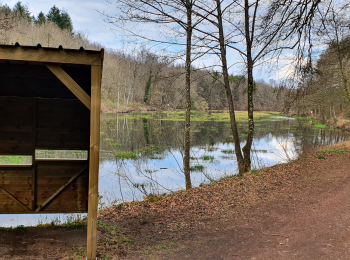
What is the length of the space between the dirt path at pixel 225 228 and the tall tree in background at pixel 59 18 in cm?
5394

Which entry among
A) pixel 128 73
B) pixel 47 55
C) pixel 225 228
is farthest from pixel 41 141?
pixel 128 73

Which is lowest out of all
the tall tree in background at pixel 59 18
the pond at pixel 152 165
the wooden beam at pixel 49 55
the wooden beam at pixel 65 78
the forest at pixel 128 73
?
the pond at pixel 152 165

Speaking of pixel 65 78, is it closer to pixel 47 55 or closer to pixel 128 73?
pixel 47 55

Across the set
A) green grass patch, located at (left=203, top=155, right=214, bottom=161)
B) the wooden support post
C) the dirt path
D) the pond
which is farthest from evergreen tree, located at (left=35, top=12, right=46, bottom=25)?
the wooden support post

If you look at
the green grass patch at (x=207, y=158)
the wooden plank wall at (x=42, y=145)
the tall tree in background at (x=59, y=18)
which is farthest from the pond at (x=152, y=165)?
the tall tree in background at (x=59, y=18)

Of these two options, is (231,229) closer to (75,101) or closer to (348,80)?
(75,101)

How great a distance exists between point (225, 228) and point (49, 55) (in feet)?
14.9

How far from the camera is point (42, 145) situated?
19.8 feet

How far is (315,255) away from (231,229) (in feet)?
5.76

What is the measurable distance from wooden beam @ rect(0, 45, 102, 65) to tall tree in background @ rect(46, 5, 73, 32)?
2158 inches

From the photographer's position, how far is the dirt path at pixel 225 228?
14.8 feet

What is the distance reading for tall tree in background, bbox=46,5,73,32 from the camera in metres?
53.7

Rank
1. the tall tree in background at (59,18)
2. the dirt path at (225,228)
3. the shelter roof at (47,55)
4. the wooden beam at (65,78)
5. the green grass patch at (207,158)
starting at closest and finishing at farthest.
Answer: the shelter roof at (47,55), the wooden beam at (65,78), the dirt path at (225,228), the green grass patch at (207,158), the tall tree in background at (59,18)

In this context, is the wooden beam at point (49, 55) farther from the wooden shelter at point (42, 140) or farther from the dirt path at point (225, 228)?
the dirt path at point (225, 228)
